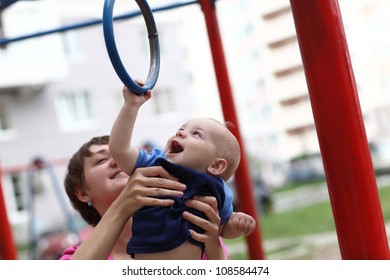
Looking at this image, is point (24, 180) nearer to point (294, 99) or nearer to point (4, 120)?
point (4, 120)

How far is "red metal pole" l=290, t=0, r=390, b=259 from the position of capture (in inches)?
37.2

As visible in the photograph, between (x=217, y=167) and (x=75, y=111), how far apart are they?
14018 mm

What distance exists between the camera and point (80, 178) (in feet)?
4.56

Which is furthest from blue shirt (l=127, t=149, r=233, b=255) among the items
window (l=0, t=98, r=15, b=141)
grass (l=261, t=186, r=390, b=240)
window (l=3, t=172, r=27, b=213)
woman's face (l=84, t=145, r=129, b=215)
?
window (l=0, t=98, r=15, b=141)

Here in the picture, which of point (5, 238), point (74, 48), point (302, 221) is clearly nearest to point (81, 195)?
point (5, 238)

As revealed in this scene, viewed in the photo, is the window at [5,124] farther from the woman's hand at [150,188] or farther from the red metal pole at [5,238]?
the woman's hand at [150,188]

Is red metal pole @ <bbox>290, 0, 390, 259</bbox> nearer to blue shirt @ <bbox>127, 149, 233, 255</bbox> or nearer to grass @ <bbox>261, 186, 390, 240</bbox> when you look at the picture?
blue shirt @ <bbox>127, 149, 233, 255</bbox>

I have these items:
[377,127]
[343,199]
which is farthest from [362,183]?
→ [377,127]

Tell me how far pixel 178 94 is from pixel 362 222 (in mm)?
15096

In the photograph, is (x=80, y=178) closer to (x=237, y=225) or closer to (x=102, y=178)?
(x=102, y=178)

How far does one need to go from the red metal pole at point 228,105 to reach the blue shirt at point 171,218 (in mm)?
717

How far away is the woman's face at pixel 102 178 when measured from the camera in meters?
1.31

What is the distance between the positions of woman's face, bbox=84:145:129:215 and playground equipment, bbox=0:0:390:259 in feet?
1.61

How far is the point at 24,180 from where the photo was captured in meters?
13.9
